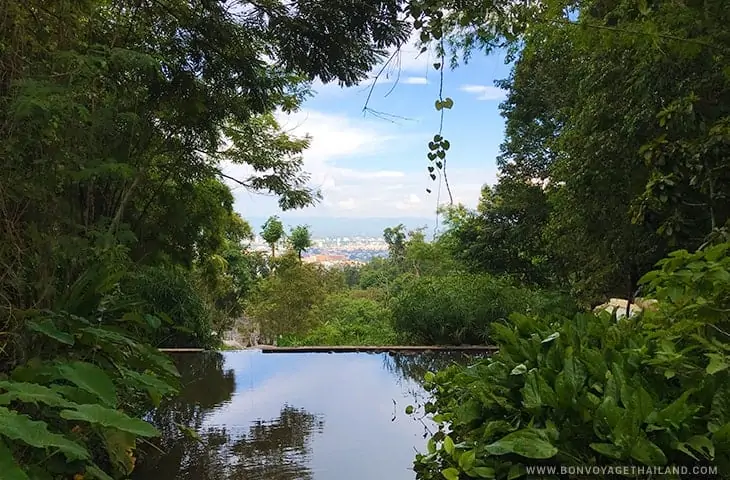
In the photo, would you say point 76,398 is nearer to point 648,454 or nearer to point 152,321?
point 152,321

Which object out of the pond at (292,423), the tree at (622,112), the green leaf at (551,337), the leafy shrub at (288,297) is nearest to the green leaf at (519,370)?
the green leaf at (551,337)

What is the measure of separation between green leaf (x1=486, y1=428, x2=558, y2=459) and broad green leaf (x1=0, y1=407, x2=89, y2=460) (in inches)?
40.1

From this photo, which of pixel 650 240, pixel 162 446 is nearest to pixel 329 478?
pixel 162 446

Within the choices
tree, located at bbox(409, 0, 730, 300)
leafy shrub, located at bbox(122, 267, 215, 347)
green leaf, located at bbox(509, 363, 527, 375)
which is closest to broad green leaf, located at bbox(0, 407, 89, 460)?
green leaf, located at bbox(509, 363, 527, 375)

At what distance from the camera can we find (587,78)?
430cm

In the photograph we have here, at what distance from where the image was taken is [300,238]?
1147 centimetres

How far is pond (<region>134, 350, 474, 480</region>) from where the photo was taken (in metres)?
2.30

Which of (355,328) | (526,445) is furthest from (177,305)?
(526,445)

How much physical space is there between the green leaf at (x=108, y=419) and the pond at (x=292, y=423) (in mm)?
1005

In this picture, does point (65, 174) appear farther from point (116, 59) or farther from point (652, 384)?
point (652, 384)

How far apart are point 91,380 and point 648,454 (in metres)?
1.51

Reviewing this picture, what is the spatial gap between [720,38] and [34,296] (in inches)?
109

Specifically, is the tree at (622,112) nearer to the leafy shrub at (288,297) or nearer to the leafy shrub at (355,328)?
the leafy shrub at (355,328)

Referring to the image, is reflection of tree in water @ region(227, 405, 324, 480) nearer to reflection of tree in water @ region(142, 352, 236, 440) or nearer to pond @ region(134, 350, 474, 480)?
pond @ region(134, 350, 474, 480)
